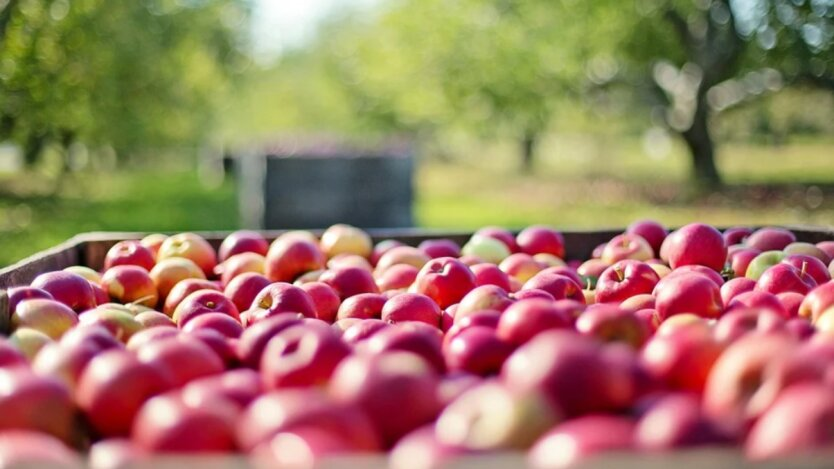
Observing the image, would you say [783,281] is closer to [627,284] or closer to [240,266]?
[627,284]

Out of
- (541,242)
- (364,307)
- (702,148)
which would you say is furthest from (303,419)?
(702,148)

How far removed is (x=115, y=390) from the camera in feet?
5.82

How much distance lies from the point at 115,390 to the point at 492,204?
1829 centimetres

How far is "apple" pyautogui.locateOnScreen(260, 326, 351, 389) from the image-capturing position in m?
1.84

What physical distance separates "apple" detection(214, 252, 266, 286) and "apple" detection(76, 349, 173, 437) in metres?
1.93

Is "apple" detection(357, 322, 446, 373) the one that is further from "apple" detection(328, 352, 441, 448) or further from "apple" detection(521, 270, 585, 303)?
"apple" detection(521, 270, 585, 303)

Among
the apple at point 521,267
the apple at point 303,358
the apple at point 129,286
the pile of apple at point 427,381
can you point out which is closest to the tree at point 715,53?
the apple at point 521,267

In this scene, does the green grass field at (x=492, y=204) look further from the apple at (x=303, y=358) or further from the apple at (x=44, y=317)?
the apple at (x=303, y=358)

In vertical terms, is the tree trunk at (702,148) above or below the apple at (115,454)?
above

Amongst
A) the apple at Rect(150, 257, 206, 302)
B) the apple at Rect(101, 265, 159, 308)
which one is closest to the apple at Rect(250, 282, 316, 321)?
the apple at Rect(101, 265, 159, 308)

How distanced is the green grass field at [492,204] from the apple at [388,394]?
879 centimetres

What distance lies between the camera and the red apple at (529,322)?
2.09 m

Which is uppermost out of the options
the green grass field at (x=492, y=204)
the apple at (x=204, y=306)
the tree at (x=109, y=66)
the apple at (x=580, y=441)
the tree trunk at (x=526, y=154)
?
the tree at (x=109, y=66)

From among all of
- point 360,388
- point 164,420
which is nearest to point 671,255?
point 360,388
